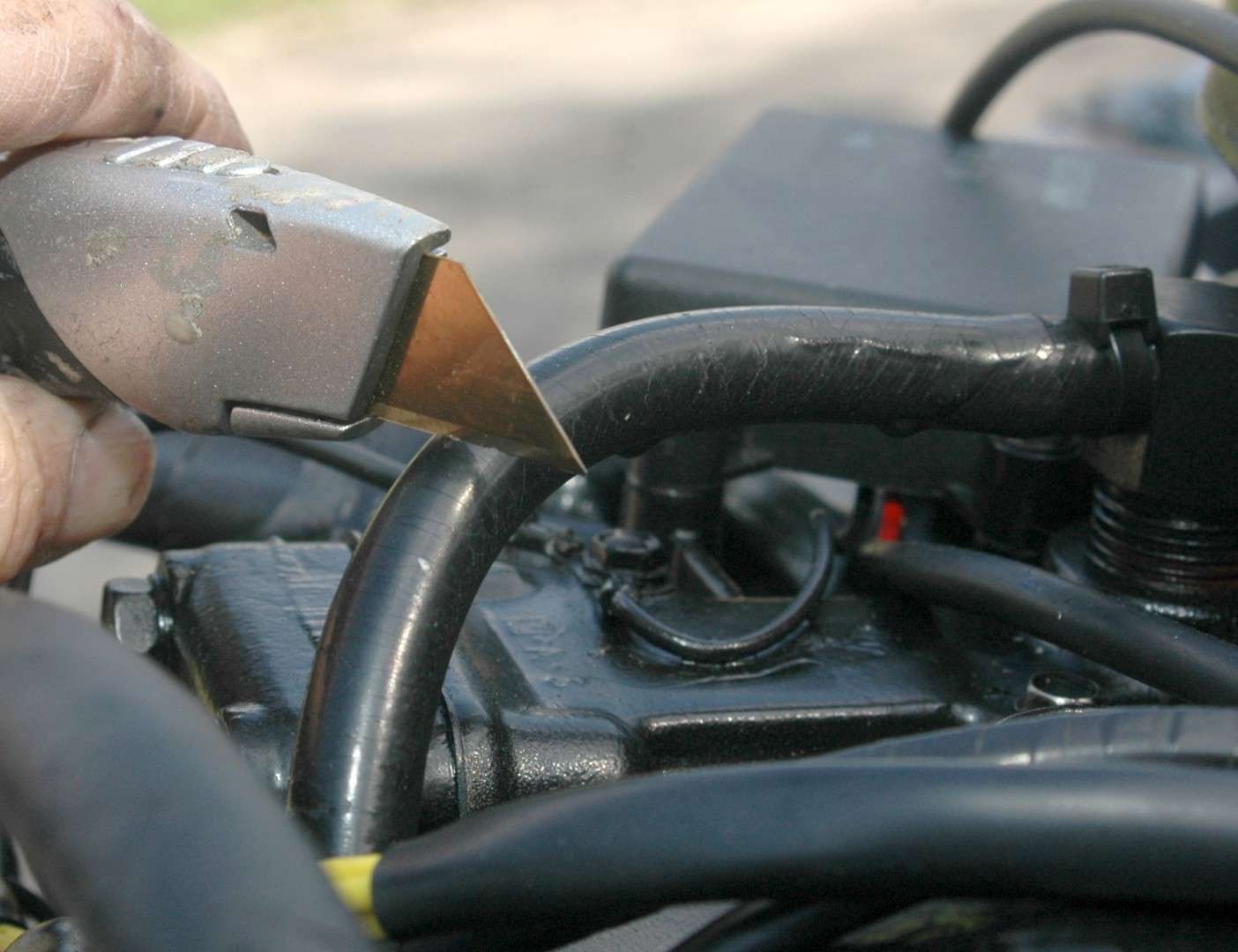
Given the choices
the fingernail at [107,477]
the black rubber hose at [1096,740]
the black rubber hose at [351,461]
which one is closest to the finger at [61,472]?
the fingernail at [107,477]

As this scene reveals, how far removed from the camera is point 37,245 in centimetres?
55

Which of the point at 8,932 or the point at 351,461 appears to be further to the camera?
the point at 351,461

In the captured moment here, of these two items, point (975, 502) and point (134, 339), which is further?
point (975, 502)

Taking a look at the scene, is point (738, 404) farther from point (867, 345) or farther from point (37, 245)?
point (37, 245)

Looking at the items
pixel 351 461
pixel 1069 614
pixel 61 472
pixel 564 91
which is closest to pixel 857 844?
pixel 1069 614

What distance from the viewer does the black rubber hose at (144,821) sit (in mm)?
321

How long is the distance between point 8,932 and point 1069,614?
49 cm

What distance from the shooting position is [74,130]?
0.60 meters

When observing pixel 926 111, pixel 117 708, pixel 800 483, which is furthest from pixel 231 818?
pixel 926 111

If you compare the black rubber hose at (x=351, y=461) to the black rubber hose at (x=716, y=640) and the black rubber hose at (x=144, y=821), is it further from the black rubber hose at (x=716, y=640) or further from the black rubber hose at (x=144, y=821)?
the black rubber hose at (x=144, y=821)

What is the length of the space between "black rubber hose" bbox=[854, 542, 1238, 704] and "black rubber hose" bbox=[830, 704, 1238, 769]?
135mm

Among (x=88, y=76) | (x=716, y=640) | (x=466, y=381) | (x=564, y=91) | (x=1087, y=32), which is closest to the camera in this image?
(x=466, y=381)

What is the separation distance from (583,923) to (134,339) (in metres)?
0.28

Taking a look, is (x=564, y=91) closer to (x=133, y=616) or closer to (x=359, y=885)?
(x=133, y=616)
